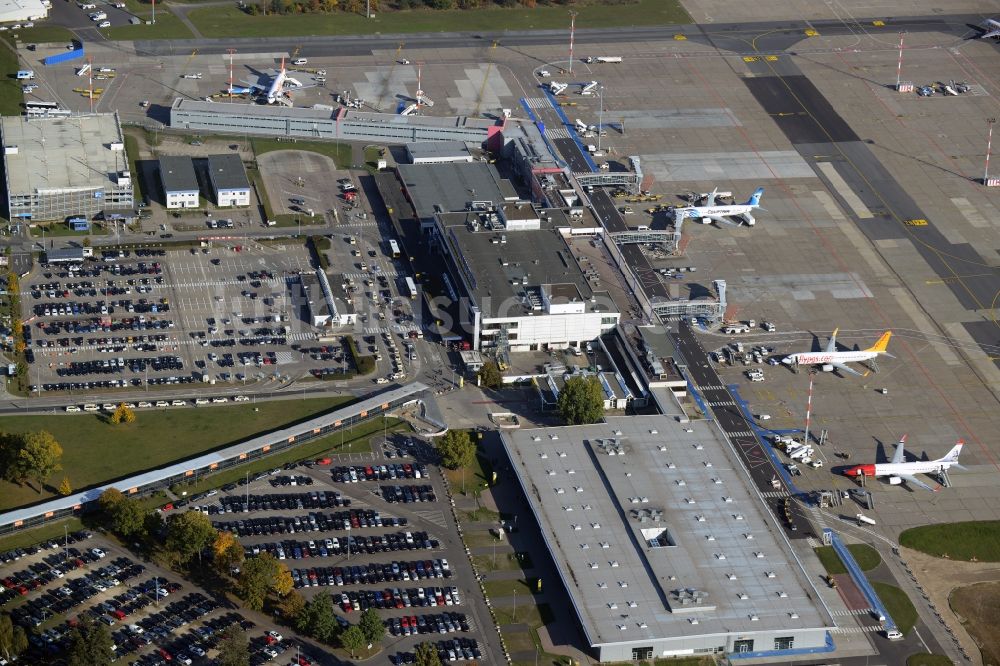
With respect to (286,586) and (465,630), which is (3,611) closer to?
(286,586)

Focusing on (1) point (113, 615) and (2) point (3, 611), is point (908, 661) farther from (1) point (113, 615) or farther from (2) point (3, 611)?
(2) point (3, 611)

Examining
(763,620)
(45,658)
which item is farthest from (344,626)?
(763,620)

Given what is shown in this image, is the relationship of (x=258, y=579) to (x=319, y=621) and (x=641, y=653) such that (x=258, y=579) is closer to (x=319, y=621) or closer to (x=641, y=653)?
(x=319, y=621)

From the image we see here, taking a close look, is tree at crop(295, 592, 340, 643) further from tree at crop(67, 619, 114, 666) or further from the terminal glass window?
the terminal glass window

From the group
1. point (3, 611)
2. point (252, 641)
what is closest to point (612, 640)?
point (252, 641)

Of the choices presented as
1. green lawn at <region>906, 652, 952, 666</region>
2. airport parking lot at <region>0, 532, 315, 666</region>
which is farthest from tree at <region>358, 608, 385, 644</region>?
green lawn at <region>906, 652, 952, 666</region>
